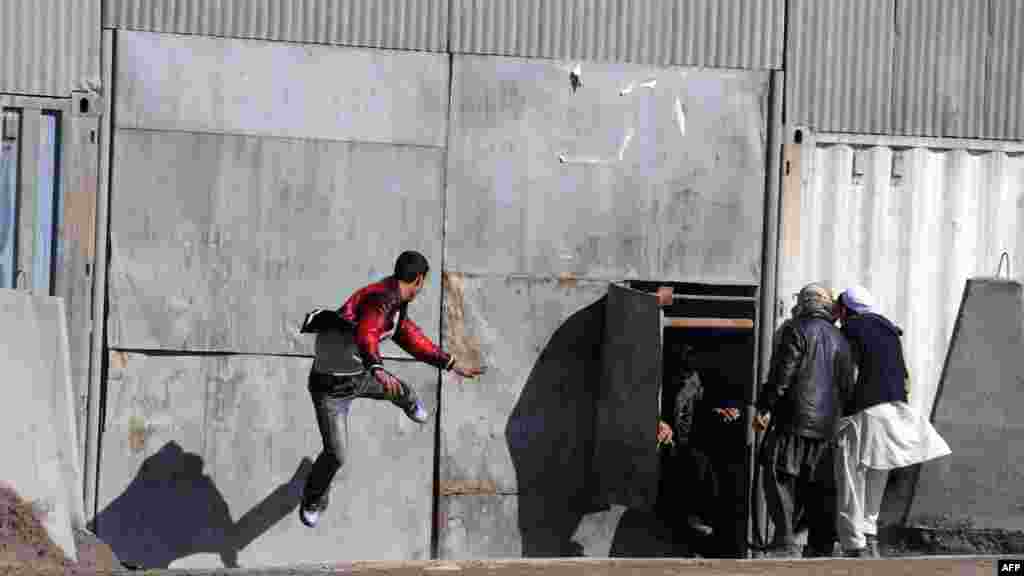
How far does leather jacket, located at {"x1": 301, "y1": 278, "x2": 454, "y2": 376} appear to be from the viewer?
460 inches

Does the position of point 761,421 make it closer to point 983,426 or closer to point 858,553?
point 858,553

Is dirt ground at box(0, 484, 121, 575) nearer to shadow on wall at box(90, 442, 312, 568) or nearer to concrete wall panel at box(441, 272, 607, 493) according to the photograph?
shadow on wall at box(90, 442, 312, 568)

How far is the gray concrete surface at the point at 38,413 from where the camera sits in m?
9.54

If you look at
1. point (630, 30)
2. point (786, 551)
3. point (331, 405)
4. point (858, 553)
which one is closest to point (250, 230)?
point (331, 405)

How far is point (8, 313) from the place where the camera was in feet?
32.0

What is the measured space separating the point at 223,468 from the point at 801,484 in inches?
150

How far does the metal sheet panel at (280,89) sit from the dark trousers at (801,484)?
3.13m

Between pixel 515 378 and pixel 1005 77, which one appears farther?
pixel 1005 77

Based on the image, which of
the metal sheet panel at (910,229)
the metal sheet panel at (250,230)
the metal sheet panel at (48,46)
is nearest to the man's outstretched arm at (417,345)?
the metal sheet panel at (250,230)

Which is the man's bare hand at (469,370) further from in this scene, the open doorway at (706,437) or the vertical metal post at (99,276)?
the vertical metal post at (99,276)

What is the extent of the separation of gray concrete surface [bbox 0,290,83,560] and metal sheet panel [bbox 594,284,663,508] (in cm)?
374

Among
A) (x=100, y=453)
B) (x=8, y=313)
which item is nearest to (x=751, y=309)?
(x=100, y=453)

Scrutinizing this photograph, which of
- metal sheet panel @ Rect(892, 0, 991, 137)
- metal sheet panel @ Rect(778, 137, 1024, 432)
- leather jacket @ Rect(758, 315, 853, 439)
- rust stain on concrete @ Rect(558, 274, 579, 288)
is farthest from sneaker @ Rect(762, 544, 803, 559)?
metal sheet panel @ Rect(892, 0, 991, 137)

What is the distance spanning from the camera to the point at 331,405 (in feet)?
38.7
